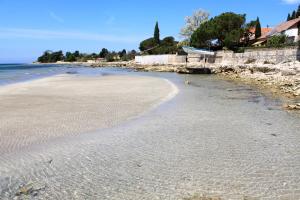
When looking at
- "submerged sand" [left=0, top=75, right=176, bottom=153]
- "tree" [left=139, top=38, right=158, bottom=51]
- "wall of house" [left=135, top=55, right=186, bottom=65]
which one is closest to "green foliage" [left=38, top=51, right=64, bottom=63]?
"tree" [left=139, top=38, right=158, bottom=51]

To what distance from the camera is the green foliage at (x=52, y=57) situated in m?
185

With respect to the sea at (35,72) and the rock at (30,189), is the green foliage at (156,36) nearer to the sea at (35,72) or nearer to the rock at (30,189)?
the sea at (35,72)

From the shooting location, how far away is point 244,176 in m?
6.17

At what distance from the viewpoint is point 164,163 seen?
6945 mm

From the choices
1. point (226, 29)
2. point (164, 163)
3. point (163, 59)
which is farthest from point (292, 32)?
point (164, 163)

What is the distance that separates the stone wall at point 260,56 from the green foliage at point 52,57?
14000 centimetres

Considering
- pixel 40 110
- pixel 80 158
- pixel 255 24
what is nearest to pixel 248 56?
pixel 255 24

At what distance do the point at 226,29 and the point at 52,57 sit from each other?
141753 millimetres

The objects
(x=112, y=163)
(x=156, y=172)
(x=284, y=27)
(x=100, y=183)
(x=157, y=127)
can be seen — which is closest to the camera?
(x=100, y=183)

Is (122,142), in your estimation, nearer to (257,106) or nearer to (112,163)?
(112,163)

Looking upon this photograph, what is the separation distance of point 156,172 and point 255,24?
70510mm

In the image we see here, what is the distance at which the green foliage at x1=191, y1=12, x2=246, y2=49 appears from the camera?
200 feet

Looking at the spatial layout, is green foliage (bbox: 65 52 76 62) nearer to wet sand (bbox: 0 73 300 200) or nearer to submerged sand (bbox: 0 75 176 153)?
submerged sand (bbox: 0 75 176 153)

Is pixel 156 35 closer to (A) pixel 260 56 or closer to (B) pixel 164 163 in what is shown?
(A) pixel 260 56
